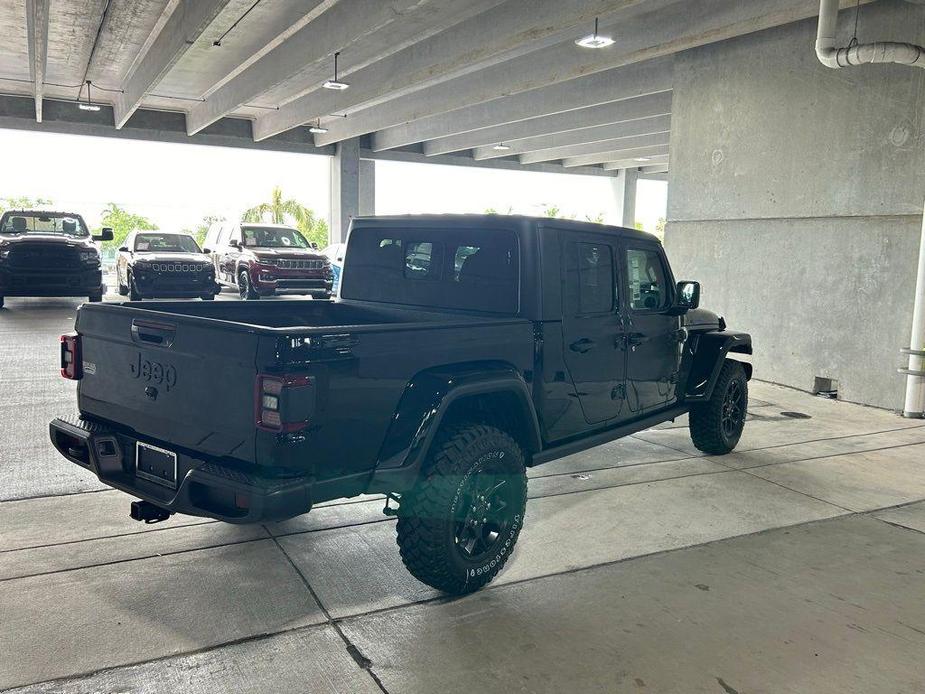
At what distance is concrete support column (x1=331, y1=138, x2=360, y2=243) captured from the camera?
78.6 feet

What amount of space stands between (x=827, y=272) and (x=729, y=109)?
2.57m

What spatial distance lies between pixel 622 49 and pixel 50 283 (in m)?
10.8

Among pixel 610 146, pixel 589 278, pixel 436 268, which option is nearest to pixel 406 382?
pixel 436 268

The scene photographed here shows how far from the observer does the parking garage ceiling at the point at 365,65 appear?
9.73 metres

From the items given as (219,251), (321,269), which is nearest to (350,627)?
(321,269)

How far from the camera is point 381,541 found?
13.3 feet

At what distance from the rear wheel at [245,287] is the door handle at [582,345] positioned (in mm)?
12516

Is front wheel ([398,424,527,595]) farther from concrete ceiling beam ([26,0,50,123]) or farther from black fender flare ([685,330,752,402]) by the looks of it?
concrete ceiling beam ([26,0,50,123])

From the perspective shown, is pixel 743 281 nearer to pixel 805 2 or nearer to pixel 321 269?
pixel 805 2

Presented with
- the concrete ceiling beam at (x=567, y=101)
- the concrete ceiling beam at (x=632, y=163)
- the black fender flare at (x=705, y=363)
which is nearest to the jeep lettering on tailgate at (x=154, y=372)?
the black fender flare at (x=705, y=363)

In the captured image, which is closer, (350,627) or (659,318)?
(350,627)

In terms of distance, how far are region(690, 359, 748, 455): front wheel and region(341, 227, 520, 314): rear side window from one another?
2.45 metres

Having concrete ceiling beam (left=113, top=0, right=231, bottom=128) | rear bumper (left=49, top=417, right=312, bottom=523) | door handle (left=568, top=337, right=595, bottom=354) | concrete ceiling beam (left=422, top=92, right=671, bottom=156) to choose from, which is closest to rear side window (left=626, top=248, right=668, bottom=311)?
door handle (left=568, top=337, right=595, bottom=354)

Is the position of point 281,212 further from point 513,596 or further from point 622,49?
point 513,596
